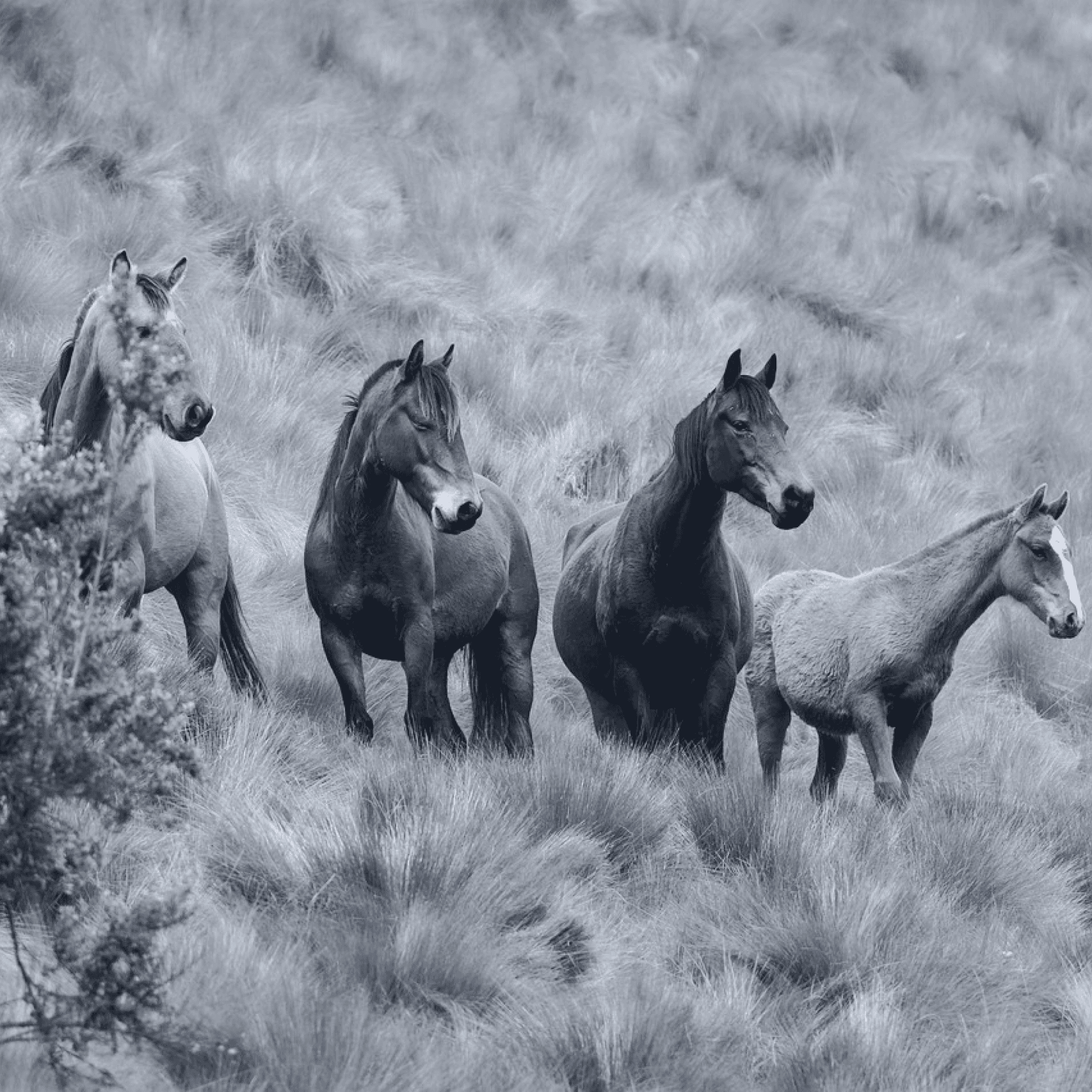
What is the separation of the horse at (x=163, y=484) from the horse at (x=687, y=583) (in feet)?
5.09

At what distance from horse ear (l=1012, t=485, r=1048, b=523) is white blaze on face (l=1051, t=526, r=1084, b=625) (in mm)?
114

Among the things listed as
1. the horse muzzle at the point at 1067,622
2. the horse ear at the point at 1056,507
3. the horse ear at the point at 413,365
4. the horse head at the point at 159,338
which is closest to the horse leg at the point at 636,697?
the horse ear at the point at 413,365

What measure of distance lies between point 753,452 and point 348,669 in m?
1.80

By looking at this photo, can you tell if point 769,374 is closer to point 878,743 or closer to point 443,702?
point 878,743

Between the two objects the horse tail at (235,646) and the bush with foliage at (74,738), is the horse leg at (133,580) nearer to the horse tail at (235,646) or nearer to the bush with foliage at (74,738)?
the horse tail at (235,646)

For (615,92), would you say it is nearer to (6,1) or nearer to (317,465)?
(6,1)

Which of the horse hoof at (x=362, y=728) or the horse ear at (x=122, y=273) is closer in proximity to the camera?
the horse ear at (x=122, y=273)

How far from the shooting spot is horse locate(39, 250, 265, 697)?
5801 mm

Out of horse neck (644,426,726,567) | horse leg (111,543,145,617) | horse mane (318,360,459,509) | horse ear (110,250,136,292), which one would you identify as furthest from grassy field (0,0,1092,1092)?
horse mane (318,360,459,509)

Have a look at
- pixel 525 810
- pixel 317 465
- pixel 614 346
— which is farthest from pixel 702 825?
pixel 614 346

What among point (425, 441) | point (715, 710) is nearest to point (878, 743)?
point (715, 710)

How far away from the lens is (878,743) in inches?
262

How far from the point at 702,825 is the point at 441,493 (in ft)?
5.06

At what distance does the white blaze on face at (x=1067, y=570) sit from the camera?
646 cm
